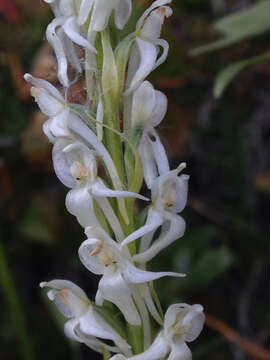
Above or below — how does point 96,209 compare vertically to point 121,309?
above

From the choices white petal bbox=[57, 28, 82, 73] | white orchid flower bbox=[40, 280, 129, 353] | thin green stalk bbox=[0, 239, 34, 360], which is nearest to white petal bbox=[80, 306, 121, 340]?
white orchid flower bbox=[40, 280, 129, 353]

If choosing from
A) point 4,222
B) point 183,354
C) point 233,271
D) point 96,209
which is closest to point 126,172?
point 96,209

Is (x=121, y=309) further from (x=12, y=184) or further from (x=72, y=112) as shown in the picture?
(x=12, y=184)

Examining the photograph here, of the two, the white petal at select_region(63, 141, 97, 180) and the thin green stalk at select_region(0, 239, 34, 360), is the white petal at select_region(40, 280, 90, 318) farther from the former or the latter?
the thin green stalk at select_region(0, 239, 34, 360)

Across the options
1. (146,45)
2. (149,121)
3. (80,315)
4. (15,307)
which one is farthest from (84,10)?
(15,307)

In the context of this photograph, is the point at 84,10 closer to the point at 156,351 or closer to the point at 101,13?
the point at 101,13

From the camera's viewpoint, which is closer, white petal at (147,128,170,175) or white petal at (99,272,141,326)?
white petal at (99,272,141,326)
